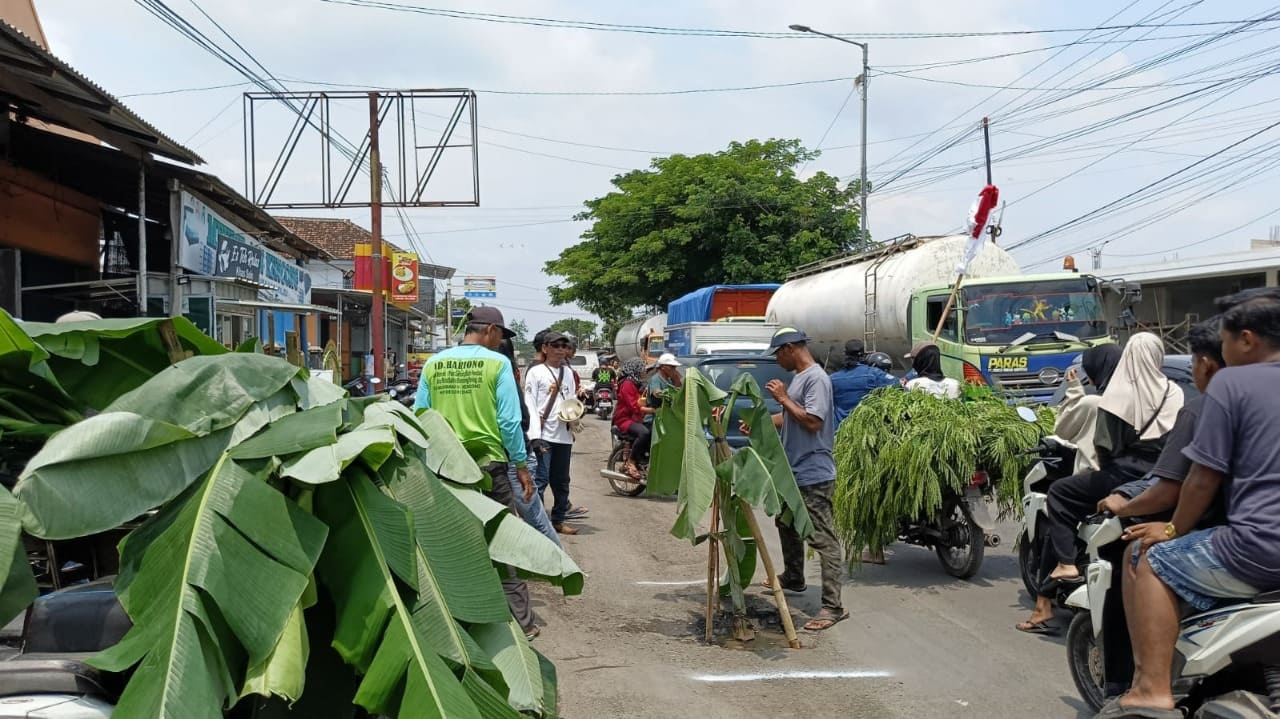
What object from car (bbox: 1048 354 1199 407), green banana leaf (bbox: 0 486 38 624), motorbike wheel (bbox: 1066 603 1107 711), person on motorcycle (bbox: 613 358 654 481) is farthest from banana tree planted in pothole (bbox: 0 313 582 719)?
person on motorcycle (bbox: 613 358 654 481)

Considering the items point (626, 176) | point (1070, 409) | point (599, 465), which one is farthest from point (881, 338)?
point (626, 176)

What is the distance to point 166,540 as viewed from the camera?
2.49 m

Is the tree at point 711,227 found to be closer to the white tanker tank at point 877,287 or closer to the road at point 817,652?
the white tanker tank at point 877,287

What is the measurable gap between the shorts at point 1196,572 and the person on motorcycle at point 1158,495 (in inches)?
13.2

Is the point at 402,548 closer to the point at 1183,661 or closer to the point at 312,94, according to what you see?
the point at 1183,661

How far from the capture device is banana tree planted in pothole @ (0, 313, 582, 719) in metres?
2.38

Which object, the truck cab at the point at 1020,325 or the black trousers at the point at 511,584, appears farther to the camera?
the truck cab at the point at 1020,325

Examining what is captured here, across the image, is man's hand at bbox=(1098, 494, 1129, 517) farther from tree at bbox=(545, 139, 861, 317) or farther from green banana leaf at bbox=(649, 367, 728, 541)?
tree at bbox=(545, 139, 861, 317)

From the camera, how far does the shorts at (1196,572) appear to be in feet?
11.7

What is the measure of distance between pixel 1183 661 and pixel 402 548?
294 centimetres

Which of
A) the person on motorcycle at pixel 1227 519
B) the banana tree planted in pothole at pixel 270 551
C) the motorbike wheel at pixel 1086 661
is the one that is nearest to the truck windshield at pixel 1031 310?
the motorbike wheel at pixel 1086 661

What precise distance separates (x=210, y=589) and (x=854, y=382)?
6.96 meters

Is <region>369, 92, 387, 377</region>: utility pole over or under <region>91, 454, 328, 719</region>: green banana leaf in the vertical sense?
over

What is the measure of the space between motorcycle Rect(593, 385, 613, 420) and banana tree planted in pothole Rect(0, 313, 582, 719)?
22.6 meters
